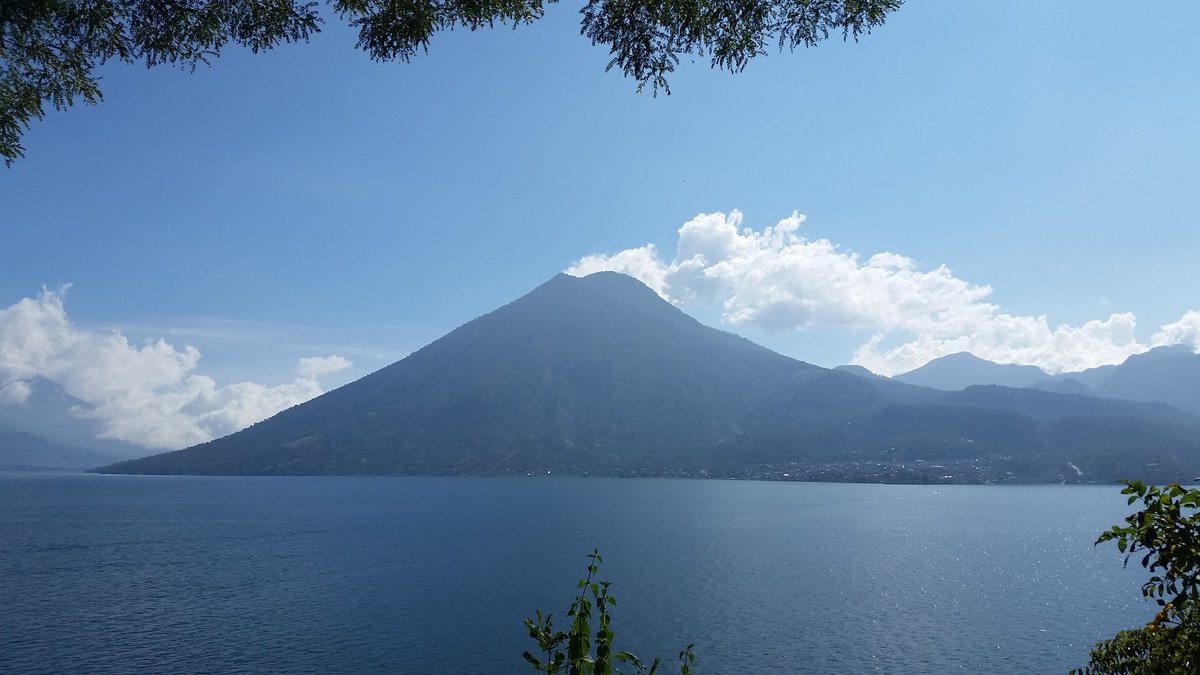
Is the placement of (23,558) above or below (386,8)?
below

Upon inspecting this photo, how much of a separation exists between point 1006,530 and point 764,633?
13183 centimetres

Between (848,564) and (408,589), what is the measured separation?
67.4m

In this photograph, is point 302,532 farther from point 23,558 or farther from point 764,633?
point 764,633

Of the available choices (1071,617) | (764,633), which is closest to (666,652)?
(764,633)

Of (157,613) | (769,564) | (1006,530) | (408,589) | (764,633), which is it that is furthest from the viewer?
(1006,530)

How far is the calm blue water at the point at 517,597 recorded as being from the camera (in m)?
57.2

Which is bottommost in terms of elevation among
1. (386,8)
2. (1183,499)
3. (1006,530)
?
(1006,530)

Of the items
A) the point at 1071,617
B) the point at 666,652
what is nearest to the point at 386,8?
the point at 666,652

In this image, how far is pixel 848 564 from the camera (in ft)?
355

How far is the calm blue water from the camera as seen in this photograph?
5725 cm

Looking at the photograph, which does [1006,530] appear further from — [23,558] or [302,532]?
[23,558]

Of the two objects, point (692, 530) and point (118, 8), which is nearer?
point (118, 8)

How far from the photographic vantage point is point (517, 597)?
3196 inches

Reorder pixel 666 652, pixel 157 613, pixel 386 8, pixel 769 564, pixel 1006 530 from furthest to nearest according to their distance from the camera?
pixel 1006 530 < pixel 769 564 < pixel 157 613 < pixel 666 652 < pixel 386 8
